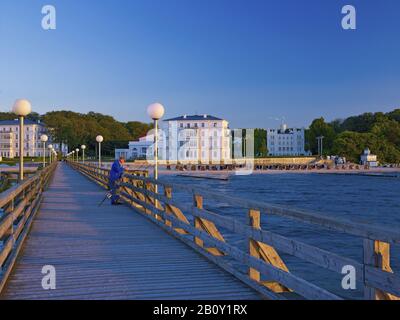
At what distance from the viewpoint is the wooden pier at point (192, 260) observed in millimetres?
3619

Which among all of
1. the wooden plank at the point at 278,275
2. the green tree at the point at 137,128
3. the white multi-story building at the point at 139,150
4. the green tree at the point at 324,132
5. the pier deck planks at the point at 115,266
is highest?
the green tree at the point at 137,128

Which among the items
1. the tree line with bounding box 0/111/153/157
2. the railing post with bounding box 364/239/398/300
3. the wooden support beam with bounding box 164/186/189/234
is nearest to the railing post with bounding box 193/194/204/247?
the wooden support beam with bounding box 164/186/189/234

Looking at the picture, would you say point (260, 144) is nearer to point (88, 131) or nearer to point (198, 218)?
point (88, 131)

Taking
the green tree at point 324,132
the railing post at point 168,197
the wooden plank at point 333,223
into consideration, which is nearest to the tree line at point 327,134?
the green tree at point 324,132

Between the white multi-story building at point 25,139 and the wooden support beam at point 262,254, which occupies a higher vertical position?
the white multi-story building at point 25,139

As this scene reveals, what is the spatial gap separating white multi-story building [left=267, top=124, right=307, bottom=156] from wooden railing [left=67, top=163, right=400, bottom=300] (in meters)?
156

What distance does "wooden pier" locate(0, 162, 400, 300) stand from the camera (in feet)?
11.9

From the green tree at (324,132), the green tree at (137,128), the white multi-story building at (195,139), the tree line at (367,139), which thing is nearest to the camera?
the tree line at (367,139)

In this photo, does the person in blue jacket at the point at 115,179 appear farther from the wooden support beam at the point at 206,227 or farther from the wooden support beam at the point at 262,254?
the wooden support beam at the point at 262,254

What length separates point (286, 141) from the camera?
167250mm

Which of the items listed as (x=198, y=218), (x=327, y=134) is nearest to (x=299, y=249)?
(x=198, y=218)

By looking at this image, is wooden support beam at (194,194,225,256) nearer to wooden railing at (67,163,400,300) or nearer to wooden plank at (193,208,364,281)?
wooden railing at (67,163,400,300)
